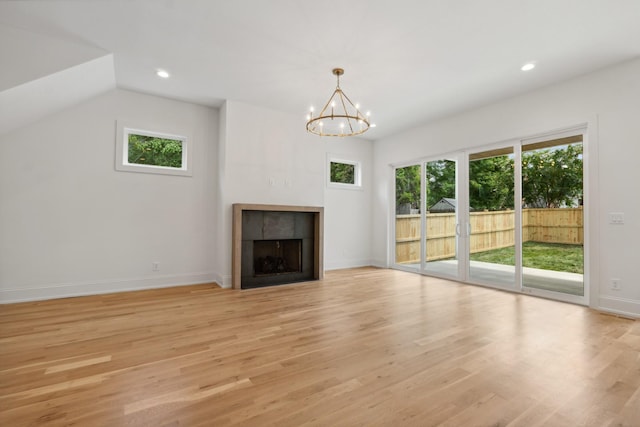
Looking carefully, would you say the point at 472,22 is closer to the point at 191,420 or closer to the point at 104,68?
the point at 191,420

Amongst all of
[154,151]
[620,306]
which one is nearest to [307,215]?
[154,151]

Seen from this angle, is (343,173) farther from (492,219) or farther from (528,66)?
(528,66)

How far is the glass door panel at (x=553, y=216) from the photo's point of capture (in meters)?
3.92

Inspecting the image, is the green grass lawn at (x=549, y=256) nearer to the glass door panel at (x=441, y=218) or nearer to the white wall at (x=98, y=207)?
the glass door panel at (x=441, y=218)

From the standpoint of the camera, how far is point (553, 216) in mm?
4121

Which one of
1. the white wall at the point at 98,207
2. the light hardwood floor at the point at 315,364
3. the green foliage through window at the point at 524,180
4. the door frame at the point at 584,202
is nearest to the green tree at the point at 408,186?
the green foliage through window at the point at 524,180

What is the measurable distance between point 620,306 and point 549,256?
94 centimetres

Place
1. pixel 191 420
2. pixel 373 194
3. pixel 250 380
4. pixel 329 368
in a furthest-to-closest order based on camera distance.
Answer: pixel 373 194 → pixel 329 368 → pixel 250 380 → pixel 191 420

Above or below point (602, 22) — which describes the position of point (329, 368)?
below

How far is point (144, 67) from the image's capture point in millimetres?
3738

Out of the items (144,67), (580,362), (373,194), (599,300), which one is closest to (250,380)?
(580,362)

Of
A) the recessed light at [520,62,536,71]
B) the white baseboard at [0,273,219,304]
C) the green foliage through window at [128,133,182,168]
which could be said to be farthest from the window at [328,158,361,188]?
the recessed light at [520,62,536,71]

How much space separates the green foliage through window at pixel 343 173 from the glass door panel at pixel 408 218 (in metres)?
1.00

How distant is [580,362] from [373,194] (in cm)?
508
